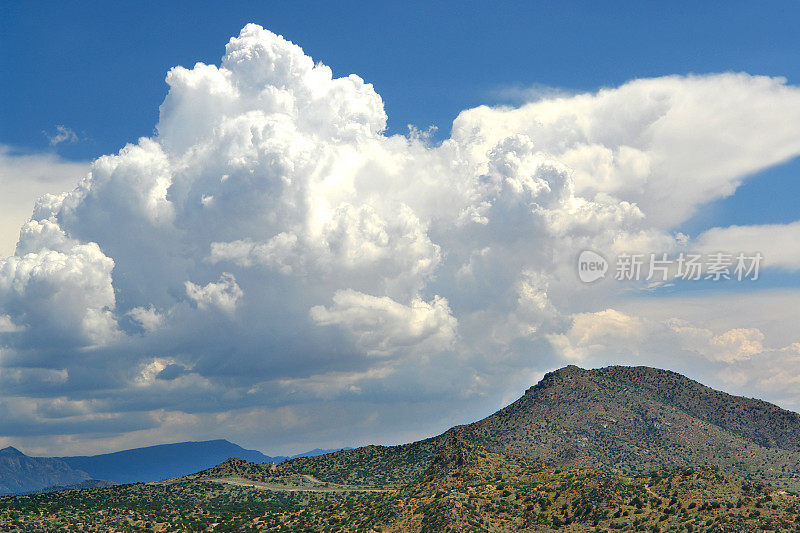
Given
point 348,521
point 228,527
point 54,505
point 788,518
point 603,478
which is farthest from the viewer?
point 54,505

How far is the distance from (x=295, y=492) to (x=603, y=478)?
321 feet

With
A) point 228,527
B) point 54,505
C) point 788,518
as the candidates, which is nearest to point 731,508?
point 788,518

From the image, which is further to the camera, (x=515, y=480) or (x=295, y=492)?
(x=295, y=492)

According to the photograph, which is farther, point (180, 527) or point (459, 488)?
point (180, 527)

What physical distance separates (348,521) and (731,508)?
198 feet

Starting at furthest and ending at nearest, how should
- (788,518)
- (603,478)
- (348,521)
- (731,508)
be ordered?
(348,521), (603,478), (731,508), (788,518)

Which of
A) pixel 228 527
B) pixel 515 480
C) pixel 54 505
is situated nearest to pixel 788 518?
pixel 515 480

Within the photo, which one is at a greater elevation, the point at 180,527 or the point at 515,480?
the point at 515,480

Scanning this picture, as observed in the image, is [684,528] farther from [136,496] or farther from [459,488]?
[136,496]

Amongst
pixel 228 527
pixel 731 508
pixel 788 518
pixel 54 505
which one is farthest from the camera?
pixel 54 505

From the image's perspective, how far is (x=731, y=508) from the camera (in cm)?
9950

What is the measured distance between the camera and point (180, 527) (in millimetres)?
144750

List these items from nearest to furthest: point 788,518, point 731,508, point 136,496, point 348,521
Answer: point 788,518 → point 731,508 → point 348,521 → point 136,496

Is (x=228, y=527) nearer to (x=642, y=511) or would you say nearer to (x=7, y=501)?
(x=7, y=501)
